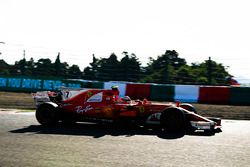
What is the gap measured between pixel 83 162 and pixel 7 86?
2485cm

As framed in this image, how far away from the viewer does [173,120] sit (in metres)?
9.47

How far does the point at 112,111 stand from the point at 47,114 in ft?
6.61

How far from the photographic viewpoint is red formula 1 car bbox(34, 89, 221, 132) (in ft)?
31.0

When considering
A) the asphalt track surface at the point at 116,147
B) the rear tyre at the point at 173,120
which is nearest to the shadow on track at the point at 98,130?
the asphalt track surface at the point at 116,147

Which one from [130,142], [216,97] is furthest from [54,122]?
[216,97]

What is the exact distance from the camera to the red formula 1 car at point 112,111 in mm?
9461

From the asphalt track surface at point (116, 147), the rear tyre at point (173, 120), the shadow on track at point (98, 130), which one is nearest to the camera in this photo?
the asphalt track surface at point (116, 147)

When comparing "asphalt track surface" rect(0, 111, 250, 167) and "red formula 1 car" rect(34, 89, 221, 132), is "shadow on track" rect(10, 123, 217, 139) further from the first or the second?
"red formula 1 car" rect(34, 89, 221, 132)

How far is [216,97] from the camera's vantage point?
21.1 m

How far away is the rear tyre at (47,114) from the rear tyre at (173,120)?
3.29 m

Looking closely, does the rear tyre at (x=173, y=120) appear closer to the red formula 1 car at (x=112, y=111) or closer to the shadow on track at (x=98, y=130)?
the red formula 1 car at (x=112, y=111)

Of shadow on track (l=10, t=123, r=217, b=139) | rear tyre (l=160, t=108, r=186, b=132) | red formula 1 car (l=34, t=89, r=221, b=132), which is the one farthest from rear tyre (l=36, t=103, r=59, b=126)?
rear tyre (l=160, t=108, r=186, b=132)

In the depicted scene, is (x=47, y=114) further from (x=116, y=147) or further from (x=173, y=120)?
(x=116, y=147)

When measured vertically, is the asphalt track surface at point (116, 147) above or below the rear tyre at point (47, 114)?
below
